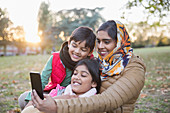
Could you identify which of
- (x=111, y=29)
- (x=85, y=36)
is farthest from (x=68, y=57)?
(x=111, y=29)

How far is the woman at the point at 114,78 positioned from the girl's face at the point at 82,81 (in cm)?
19

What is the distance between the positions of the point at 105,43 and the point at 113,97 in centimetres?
79

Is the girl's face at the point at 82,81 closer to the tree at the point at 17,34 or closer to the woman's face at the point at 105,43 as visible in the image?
the woman's face at the point at 105,43

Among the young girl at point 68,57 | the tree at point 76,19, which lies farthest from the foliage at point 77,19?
the young girl at point 68,57

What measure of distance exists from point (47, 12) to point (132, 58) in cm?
3595

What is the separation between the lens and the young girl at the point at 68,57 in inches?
108

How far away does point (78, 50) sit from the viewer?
8.90 feet

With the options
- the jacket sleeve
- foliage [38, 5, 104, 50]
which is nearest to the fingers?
the jacket sleeve

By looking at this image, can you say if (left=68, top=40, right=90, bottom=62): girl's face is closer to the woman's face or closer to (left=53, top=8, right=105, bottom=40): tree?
the woman's face

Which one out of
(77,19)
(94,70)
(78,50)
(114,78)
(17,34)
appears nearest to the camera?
(114,78)

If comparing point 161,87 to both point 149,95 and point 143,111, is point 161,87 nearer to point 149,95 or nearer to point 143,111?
point 149,95

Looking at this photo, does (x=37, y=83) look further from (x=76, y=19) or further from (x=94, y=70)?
(x=76, y=19)

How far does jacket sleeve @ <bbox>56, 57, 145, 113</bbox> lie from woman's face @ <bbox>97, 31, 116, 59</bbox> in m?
0.36

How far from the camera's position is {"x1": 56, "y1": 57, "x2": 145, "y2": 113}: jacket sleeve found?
1797 mm
